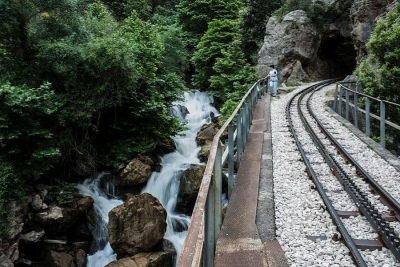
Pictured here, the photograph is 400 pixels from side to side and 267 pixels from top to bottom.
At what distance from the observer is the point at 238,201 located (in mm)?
5328

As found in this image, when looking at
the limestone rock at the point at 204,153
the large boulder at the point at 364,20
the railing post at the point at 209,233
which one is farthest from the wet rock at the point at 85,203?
the large boulder at the point at 364,20

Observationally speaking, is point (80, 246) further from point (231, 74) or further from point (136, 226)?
point (231, 74)

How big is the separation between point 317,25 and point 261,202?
1119 inches

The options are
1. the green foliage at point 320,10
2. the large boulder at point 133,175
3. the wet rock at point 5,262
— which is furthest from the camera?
the green foliage at point 320,10

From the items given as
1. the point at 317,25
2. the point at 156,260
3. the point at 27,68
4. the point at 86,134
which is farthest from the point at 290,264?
the point at 317,25

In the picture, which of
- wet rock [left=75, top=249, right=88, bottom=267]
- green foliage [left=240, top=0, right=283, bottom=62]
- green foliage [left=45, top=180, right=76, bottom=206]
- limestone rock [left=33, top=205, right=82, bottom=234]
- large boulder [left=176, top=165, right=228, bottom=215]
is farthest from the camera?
green foliage [left=240, top=0, right=283, bottom=62]

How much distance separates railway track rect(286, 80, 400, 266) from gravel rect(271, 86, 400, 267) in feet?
0.08

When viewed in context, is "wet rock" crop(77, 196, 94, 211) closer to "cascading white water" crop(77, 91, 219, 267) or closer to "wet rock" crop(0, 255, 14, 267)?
"cascading white water" crop(77, 91, 219, 267)

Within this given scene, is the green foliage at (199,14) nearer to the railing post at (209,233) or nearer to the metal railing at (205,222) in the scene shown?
the metal railing at (205,222)

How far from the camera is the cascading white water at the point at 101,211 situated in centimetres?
977

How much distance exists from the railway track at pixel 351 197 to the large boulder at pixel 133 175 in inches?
233

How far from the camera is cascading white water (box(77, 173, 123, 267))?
9.77 meters

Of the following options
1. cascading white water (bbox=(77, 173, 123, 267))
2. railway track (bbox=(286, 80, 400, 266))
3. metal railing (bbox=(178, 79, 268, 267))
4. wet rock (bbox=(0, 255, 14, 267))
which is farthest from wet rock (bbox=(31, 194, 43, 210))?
railway track (bbox=(286, 80, 400, 266))

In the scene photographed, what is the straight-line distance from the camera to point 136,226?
30.3 ft
